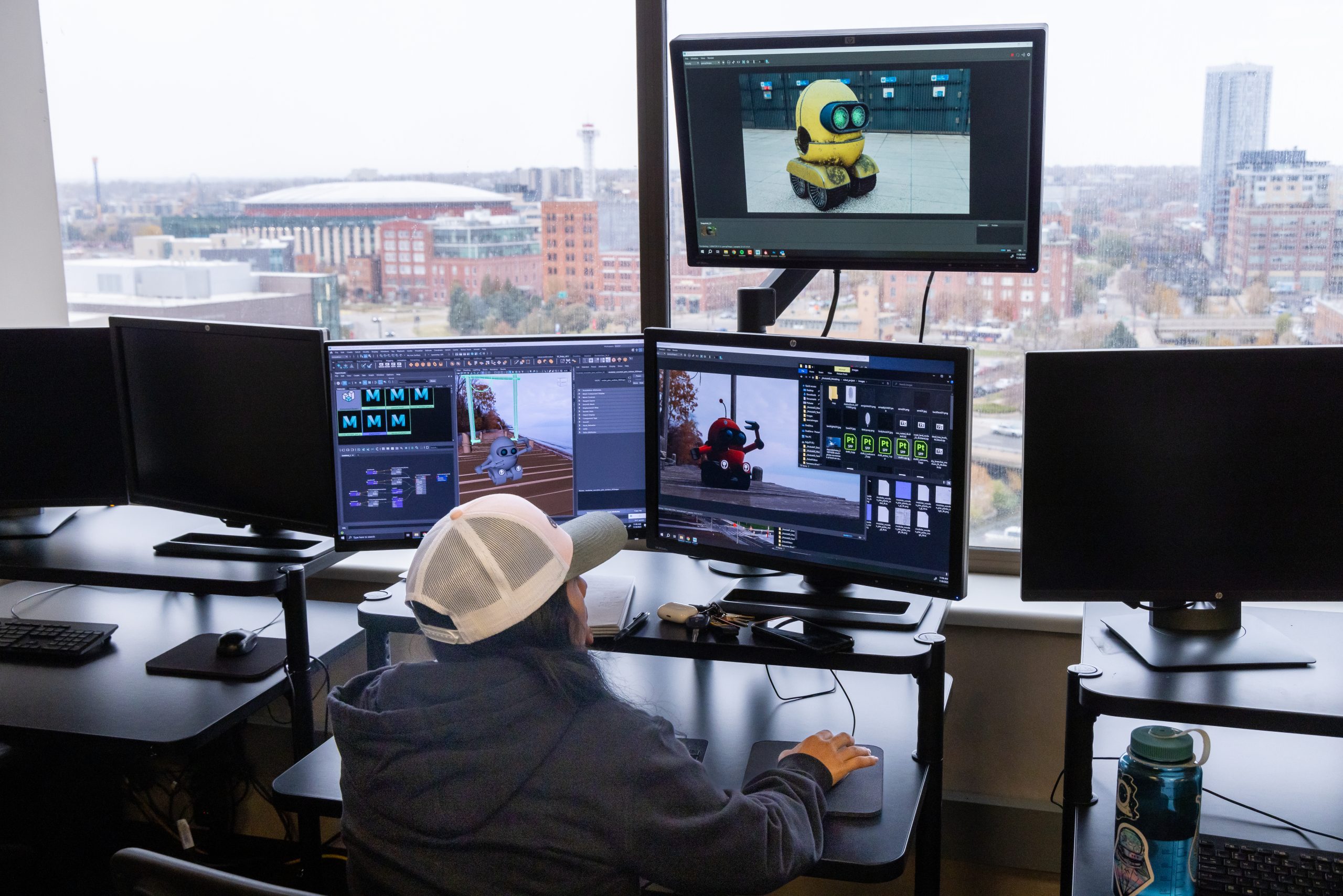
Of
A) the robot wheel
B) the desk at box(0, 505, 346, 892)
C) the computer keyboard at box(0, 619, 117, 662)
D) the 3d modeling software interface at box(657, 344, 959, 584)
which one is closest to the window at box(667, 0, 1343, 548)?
the robot wheel

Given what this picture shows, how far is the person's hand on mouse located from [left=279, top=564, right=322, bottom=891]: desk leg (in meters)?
0.88

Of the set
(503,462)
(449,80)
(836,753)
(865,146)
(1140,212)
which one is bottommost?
(836,753)

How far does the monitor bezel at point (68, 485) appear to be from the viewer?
2273mm

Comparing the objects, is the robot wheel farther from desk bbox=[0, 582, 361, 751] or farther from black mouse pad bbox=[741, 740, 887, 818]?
desk bbox=[0, 582, 361, 751]

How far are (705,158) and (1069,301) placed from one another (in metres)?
0.81

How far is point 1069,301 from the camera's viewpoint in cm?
220

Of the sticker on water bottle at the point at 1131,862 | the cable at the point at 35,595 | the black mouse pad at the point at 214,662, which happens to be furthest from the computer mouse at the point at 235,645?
the sticker on water bottle at the point at 1131,862

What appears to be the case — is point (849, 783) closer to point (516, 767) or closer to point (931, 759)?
point (931, 759)

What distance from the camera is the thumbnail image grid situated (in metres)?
1.76

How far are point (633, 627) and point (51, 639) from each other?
3.86 ft

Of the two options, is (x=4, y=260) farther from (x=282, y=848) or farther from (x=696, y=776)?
(x=696, y=776)

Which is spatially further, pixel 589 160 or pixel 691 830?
pixel 589 160

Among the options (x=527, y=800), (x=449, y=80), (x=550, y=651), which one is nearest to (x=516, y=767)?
(x=527, y=800)

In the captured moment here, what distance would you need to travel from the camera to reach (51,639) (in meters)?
2.09
